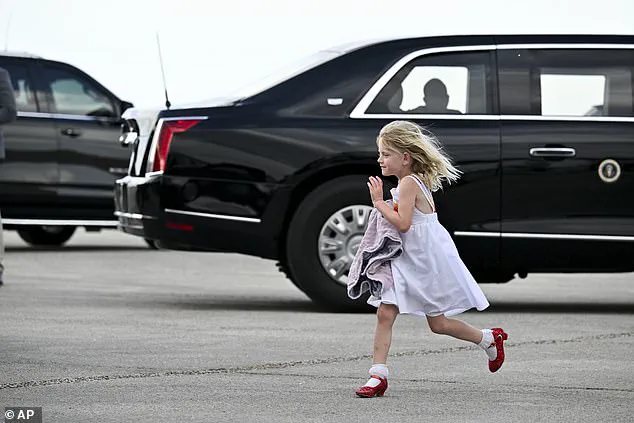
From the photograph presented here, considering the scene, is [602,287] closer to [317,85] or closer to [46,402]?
[317,85]

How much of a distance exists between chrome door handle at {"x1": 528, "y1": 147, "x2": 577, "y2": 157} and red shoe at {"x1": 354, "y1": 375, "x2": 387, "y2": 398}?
140 inches

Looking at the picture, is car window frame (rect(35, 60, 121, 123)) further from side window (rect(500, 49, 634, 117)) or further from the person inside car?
side window (rect(500, 49, 634, 117))

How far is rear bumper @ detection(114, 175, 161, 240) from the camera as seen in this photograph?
1015 cm

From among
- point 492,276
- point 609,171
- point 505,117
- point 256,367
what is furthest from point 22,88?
point 256,367

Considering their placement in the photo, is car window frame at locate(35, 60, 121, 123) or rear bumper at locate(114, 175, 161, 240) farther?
car window frame at locate(35, 60, 121, 123)

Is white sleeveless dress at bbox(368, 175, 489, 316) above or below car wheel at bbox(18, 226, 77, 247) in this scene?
above

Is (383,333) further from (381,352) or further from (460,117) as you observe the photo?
(460,117)

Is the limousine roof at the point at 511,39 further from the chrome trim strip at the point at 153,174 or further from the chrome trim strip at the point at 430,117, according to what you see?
the chrome trim strip at the point at 153,174

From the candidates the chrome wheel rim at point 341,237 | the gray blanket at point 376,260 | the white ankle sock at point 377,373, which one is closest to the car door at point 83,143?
the chrome wheel rim at point 341,237

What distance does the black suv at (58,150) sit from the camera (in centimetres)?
1504

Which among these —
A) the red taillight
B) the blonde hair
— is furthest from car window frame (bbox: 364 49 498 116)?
the blonde hair

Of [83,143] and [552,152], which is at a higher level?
[552,152]

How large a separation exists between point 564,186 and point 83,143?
21.3ft

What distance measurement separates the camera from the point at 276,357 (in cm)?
775
